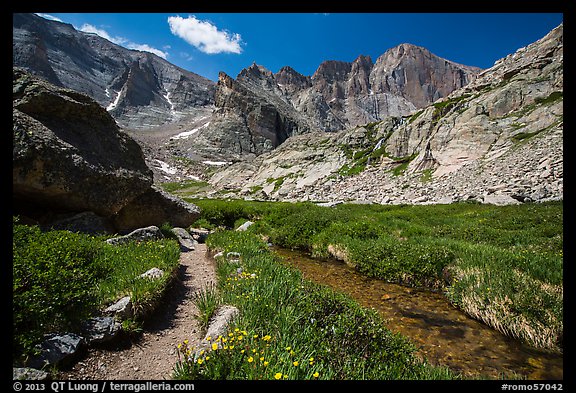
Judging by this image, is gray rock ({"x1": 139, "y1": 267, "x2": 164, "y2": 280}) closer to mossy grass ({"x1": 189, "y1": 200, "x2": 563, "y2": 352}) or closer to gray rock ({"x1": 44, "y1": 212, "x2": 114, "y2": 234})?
gray rock ({"x1": 44, "y1": 212, "x2": 114, "y2": 234})

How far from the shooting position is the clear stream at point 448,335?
5.81 meters

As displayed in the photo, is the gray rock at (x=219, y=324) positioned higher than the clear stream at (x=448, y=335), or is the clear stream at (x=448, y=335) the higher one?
the gray rock at (x=219, y=324)

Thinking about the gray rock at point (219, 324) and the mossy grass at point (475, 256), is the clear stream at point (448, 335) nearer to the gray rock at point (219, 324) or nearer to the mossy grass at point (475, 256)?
the mossy grass at point (475, 256)

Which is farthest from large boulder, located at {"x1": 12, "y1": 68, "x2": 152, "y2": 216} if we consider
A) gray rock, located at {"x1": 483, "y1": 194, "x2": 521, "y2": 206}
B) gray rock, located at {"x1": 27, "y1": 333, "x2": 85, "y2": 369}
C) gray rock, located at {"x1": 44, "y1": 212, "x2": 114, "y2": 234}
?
gray rock, located at {"x1": 483, "y1": 194, "x2": 521, "y2": 206}

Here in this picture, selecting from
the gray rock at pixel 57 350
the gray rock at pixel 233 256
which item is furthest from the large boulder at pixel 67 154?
the gray rock at pixel 57 350

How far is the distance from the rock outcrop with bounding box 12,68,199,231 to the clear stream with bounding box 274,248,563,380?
11.1 meters

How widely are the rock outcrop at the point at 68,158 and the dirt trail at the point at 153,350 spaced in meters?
6.85

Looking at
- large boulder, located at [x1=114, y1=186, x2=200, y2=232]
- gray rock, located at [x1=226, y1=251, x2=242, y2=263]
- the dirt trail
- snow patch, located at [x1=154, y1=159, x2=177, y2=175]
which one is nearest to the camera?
the dirt trail

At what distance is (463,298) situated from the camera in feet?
28.8

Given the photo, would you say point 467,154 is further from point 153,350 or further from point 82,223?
point 153,350

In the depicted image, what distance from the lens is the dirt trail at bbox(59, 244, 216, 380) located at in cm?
433

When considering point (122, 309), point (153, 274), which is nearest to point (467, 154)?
point (153, 274)
